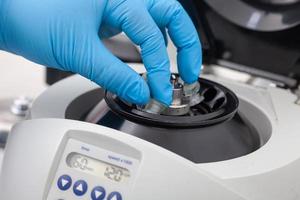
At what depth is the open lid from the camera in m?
0.91

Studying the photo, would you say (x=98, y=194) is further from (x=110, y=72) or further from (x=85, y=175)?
(x=110, y=72)

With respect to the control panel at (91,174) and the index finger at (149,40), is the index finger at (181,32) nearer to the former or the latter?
the index finger at (149,40)

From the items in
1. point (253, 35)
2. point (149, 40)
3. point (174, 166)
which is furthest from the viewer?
point (253, 35)

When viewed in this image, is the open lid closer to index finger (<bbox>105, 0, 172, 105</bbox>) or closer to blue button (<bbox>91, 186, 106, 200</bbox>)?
index finger (<bbox>105, 0, 172, 105</bbox>)

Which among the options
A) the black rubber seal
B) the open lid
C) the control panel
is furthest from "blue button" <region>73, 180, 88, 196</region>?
the open lid

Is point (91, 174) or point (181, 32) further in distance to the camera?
point (181, 32)

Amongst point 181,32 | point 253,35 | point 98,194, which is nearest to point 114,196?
point 98,194

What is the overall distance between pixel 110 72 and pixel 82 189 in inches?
6.7

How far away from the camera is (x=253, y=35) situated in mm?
949

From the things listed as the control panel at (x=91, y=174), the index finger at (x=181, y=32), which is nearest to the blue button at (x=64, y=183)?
the control panel at (x=91, y=174)

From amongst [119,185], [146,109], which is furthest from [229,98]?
[119,185]

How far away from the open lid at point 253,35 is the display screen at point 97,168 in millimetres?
475

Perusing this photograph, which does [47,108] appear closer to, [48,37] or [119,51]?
[48,37]

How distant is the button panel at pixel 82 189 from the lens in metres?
0.56
